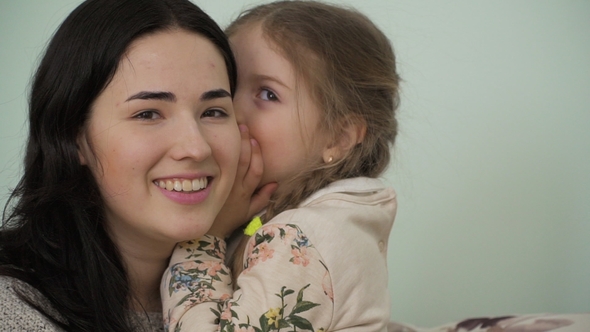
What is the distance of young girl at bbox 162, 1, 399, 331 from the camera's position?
1811mm

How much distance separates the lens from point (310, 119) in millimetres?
2156

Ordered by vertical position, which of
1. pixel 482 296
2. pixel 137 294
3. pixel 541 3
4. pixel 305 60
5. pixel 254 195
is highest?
pixel 541 3

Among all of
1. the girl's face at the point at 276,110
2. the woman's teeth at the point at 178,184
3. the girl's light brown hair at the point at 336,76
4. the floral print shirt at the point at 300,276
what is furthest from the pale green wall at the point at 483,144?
the woman's teeth at the point at 178,184

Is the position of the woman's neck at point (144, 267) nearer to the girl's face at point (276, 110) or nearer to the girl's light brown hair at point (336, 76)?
the girl's light brown hair at point (336, 76)

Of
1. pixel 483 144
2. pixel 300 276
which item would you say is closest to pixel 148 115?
pixel 300 276

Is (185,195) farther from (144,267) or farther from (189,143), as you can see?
(144,267)

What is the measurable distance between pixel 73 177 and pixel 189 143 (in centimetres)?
33

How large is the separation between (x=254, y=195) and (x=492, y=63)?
1545 millimetres

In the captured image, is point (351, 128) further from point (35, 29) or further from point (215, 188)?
point (35, 29)

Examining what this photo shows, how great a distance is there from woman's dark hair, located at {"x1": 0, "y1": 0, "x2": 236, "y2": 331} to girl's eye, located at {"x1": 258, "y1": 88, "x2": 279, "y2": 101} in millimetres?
271

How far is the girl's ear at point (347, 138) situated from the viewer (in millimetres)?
2181

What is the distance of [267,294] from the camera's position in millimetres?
1736

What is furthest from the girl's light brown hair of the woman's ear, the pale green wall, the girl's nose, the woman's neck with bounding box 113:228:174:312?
the pale green wall

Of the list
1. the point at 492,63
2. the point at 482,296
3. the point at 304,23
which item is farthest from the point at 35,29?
the point at 482,296
